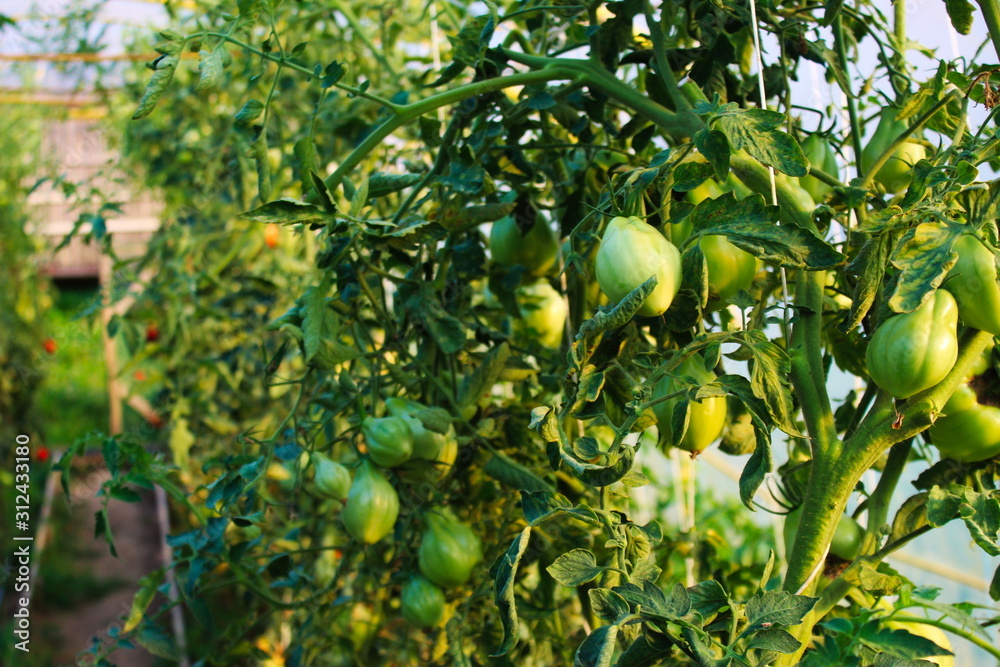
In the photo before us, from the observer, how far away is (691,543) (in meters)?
0.95

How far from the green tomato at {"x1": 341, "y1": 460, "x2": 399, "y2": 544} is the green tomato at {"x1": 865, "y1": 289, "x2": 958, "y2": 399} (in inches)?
17.1

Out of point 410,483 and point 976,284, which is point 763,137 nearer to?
point 976,284

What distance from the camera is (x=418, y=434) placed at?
2.60 ft

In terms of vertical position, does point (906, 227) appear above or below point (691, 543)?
above

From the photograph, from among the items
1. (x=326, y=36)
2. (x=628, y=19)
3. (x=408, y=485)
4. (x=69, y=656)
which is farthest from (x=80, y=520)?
(x=628, y=19)

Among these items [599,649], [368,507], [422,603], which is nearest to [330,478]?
[368,507]

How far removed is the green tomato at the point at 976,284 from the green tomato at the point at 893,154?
145 mm

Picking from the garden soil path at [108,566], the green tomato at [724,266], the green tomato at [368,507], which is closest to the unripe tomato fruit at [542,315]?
the green tomato at [368,507]

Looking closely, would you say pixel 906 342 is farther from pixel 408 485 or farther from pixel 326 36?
pixel 326 36

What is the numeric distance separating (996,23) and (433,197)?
0.49 m

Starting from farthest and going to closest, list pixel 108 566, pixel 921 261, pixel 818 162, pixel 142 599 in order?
pixel 108 566 → pixel 142 599 → pixel 818 162 → pixel 921 261

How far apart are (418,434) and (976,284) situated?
18.7 inches

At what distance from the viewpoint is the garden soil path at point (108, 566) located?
98.7 inches

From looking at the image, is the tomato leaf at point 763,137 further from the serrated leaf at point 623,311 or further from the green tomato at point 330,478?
the green tomato at point 330,478
